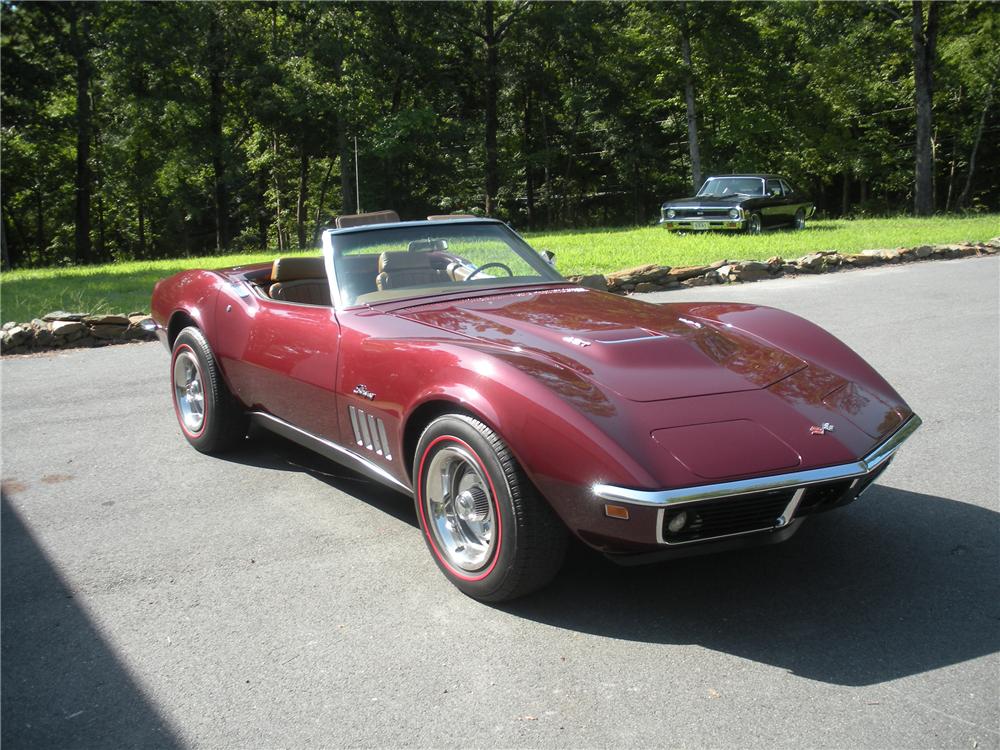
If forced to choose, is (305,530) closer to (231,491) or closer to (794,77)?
(231,491)

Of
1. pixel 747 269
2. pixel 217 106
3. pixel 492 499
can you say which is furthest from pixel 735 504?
pixel 217 106

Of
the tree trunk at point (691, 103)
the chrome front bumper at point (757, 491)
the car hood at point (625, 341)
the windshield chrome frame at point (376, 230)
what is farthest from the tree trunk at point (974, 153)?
the chrome front bumper at point (757, 491)

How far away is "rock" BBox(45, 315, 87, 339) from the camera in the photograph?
9.15 m

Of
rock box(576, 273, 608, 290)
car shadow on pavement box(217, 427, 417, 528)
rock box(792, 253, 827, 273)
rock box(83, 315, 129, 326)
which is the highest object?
rock box(792, 253, 827, 273)

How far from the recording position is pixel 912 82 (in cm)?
3341

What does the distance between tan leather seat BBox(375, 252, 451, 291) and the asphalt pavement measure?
104cm

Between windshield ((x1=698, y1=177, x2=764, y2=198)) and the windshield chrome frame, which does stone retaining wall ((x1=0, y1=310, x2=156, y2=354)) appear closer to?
the windshield chrome frame

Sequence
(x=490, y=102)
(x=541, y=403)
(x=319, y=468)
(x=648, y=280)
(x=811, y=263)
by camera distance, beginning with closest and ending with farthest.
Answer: (x=541, y=403), (x=319, y=468), (x=648, y=280), (x=811, y=263), (x=490, y=102)

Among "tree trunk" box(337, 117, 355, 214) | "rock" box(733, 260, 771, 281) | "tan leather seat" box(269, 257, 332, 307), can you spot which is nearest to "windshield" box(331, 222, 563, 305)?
"tan leather seat" box(269, 257, 332, 307)

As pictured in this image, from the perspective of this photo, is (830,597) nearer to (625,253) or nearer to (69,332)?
(69,332)

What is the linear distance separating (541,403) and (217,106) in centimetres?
3445

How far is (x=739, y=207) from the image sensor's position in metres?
19.6

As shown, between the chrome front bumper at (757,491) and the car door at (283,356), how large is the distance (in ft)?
5.46

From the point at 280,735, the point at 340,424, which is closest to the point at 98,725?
the point at 280,735
